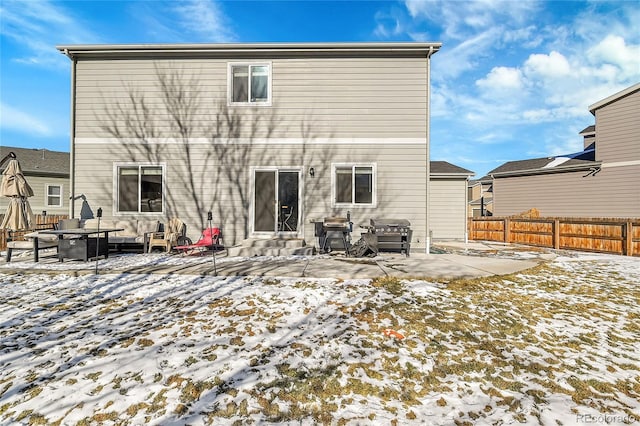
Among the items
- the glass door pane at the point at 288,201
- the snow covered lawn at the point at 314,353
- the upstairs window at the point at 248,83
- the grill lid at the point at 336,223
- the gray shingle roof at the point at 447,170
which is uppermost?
the upstairs window at the point at 248,83

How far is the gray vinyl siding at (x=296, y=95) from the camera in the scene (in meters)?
8.93

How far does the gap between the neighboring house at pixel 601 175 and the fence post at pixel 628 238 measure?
15.0 ft

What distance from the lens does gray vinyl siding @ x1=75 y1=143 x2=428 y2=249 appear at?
29.2 ft

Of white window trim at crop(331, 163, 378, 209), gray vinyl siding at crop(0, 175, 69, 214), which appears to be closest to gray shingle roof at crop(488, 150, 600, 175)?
white window trim at crop(331, 163, 378, 209)

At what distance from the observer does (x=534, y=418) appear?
2.30 meters

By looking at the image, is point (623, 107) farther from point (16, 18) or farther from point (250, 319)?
point (16, 18)

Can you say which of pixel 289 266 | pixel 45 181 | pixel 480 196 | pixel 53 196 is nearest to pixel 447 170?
pixel 289 266

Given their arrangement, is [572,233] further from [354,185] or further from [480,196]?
[480,196]

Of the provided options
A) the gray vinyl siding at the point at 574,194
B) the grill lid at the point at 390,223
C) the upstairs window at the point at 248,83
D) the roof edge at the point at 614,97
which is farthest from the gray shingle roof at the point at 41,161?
the roof edge at the point at 614,97

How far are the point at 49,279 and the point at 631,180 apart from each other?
804 inches

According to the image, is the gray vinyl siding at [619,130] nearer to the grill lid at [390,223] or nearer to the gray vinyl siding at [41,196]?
the grill lid at [390,223]

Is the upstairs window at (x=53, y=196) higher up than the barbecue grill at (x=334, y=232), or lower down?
higher up

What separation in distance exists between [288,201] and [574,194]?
14999 mm

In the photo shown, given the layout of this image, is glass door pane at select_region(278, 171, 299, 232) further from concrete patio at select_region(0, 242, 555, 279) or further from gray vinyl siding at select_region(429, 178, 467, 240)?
gray vinyl siding at select_region(429, 178, 467, 240)
